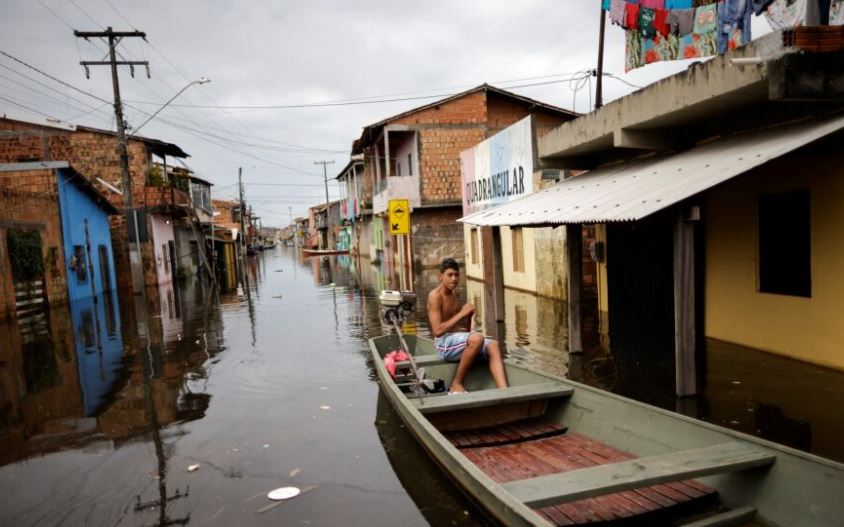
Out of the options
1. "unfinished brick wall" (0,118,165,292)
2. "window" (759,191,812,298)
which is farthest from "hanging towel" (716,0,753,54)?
"unfinished brick wall" (0,118,165,292)

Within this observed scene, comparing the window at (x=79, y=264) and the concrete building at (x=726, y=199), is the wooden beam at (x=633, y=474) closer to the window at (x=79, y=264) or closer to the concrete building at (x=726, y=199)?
the concrete building at (x=726, y=199)

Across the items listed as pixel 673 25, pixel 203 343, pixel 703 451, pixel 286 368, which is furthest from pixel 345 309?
pixel 703 451

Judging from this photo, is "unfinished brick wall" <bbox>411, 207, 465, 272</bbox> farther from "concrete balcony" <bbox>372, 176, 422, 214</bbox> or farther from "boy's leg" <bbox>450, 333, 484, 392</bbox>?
"boy's leg" <bbox>450, 333, 484, 392</bbox>

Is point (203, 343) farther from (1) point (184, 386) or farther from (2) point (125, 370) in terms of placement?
(1) point (184, 386)

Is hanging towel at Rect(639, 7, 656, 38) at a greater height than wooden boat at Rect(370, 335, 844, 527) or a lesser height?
greater

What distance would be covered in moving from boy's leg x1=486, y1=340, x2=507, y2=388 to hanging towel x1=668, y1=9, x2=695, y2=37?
6.48 m

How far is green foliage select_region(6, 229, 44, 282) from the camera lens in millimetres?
17500

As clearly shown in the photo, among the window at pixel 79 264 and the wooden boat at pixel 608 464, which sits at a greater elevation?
the window at pixel 79 264

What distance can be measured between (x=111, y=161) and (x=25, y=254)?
11.7 metres

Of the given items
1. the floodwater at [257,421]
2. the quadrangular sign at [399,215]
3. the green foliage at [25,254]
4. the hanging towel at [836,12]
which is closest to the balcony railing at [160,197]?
the green foliage at [25,254]

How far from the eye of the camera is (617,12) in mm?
9578

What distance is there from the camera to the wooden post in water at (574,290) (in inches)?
350

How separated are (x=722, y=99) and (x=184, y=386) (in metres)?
8.29

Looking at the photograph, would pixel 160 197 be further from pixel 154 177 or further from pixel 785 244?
pixel 785 244
